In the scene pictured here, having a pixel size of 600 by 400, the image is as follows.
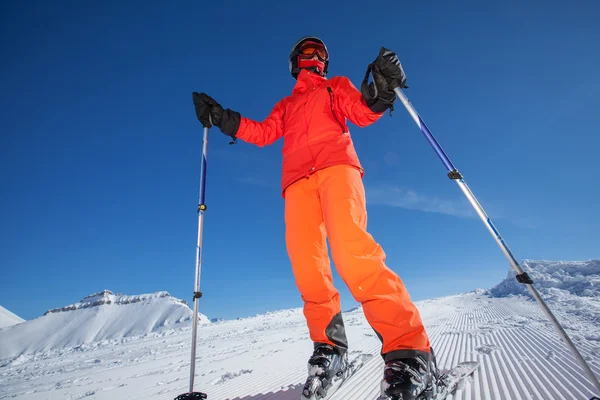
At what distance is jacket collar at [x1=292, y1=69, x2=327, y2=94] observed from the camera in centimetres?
325

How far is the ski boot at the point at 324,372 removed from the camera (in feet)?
6.27

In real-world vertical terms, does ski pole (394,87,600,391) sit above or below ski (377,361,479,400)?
above

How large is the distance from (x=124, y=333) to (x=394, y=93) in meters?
55.3

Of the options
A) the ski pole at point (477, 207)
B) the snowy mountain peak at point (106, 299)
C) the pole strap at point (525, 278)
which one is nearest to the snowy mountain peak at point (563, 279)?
the ski pole at point (477, 207)

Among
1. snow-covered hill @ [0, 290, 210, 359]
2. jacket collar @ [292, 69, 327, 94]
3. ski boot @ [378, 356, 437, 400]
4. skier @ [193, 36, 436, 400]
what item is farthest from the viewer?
snow-covered hill @ [0, 290, 210, 359]

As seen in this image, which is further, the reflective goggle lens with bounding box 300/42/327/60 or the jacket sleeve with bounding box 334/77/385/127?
the reflective goggle lens with bounding box 300/42/327/60

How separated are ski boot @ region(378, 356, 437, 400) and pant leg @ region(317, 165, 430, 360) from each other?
7 cm

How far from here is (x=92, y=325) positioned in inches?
1924

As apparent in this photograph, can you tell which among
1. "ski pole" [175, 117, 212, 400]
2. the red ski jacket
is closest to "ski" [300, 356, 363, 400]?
"ski pole" [175, 117, 212, 400]

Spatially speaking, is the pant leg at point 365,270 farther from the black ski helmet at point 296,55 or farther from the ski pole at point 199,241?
the black ski helmet at point 296,55

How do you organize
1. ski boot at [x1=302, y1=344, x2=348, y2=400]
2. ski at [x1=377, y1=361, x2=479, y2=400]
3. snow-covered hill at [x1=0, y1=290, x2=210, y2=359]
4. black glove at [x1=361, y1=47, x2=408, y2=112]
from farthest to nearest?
snow-covered hill at [x1=0, y1=290, x2=210, y2=359], black glove at [x1=361, y1=47, x2=408, y2=112], ski boot at [x1=302, y1=344, x2=348, y2=400], ski at [x1=377, y1=361, x2=479, y2=400]

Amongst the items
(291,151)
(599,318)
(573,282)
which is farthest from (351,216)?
(573,282)

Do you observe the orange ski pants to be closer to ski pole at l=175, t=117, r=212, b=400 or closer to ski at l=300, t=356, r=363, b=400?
ski at l=300, t=356, r=363, b=400

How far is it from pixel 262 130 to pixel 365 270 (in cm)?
218
